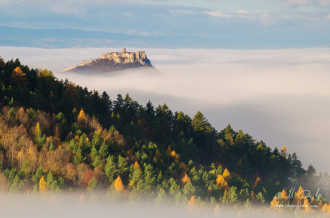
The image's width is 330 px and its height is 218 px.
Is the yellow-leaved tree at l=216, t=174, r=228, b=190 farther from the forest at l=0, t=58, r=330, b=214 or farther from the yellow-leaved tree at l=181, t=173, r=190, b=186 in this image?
the yellow-leaved tree at l=181, t=173, r=190, b=186

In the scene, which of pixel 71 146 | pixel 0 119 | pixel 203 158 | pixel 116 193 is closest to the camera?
pixel 116 193

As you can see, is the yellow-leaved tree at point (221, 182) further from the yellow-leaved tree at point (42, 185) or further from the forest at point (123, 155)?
the yellow-leaved tree at point (42, 185)

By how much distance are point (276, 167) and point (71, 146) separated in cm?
5504

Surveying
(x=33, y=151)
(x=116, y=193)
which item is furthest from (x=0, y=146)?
(x=116, y=193)

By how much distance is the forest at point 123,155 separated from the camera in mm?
59781

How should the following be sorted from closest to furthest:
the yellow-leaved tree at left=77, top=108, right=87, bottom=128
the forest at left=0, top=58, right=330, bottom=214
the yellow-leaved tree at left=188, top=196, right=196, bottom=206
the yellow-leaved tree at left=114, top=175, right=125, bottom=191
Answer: the yellow-leaved tree at left=114, top=175, right=125, bottom=191
the forest at left=0, top=58, right=330, bottom=214
the yellow-leaved tree at left=188, top=196, right=196, bottom=206
the yellow-leaved tree at left=77, top=108, right=87, bottom=128

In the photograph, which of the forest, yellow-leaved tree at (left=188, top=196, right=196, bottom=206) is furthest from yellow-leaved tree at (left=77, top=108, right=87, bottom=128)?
yellow-leaved tree at (left=188, top=196, right=196, bottom=206)

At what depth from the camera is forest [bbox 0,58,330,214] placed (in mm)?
59781

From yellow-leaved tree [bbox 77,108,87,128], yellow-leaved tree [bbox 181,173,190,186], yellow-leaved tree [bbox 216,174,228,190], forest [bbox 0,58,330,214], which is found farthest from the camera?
yellow-leaved tree [bbox 77,108,87,128]

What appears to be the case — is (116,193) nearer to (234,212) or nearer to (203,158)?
(234,212)

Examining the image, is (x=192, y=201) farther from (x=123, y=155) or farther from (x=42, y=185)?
(x=42, y=185)

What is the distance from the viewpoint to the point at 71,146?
2625 inches

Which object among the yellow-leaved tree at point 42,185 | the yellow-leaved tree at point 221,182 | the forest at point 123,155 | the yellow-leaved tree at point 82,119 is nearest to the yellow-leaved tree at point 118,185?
the forest at point 123,155

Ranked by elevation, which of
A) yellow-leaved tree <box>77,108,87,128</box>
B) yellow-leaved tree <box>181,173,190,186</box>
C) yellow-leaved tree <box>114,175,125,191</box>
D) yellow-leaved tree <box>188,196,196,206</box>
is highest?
yellow-leaved tree <box>77,108,87,128</box>
